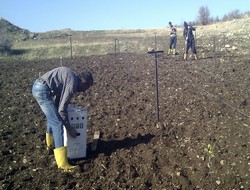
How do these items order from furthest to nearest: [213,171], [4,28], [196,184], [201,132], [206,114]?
[4,28], [206,114], [201,132], [213,171], [196,184]

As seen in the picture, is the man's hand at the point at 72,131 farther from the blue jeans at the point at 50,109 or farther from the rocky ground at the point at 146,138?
the rocky ground at the point at 146,138

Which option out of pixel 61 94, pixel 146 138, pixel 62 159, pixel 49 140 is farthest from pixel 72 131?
pixel 146 138

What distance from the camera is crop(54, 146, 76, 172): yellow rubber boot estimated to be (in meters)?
5.36

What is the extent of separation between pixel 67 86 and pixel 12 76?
11.7 meters

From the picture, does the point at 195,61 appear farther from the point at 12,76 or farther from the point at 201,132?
the point at 201,132

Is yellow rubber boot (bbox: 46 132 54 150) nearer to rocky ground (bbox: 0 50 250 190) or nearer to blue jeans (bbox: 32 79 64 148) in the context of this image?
rocky ground (bbox: 0 50 250 190)

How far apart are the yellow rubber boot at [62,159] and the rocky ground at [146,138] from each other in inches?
4.6

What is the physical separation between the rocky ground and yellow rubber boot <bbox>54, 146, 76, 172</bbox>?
0.38ft

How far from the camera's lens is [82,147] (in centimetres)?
576

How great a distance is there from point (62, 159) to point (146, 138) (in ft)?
6.44

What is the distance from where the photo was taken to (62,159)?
5.39 metres

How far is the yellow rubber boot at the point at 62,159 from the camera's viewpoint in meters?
5.36

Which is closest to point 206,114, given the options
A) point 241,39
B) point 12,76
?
point 12,76

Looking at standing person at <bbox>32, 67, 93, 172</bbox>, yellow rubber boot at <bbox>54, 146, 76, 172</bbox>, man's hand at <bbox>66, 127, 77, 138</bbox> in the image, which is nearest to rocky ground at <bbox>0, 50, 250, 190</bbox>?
yellow rubber boot at <bbox>54, 146, 76, 172</bbox>
